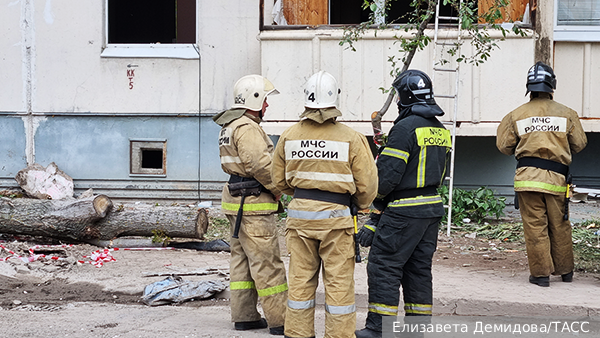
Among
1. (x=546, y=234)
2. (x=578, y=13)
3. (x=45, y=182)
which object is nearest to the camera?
(x=546, y=234)

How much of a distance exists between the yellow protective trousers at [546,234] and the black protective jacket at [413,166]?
199 centimetres

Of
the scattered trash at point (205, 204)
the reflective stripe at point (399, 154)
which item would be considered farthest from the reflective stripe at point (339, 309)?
the scattered trash at point (205, 204)

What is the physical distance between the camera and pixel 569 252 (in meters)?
6.10

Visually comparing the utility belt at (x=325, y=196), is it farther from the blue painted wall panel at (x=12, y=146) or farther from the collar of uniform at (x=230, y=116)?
the blue painted wall panel at (x=12, y=146)

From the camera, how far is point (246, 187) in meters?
4.75

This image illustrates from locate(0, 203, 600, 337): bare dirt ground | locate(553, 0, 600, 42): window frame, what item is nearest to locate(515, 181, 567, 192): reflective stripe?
locate(0, 203, 600, 337): bare dirt ground

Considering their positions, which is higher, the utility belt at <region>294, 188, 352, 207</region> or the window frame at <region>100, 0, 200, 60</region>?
the window frame at <region>100, 0, 200, 60</region>

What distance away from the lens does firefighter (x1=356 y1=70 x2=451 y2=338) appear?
436cm

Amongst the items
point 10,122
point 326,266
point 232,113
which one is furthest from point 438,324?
point 10,122

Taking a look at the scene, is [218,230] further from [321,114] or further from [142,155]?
[321,114]

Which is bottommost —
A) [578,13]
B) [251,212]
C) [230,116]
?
[251,212]

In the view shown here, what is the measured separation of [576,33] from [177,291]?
738 centimetres

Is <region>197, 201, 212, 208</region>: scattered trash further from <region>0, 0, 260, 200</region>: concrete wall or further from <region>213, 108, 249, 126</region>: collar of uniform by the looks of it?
<region>213, 108, 249, 126</region>: collar of uniform

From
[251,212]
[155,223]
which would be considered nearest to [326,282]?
[251,212]
